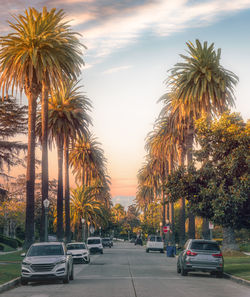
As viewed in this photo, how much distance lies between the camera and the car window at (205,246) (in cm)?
2464

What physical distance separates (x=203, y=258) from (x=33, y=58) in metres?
19.0

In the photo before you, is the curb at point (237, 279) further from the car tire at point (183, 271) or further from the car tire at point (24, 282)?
the car tire at point (24, 282)

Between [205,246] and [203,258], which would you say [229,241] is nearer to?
[205,246]

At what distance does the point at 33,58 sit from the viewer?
3575 cm

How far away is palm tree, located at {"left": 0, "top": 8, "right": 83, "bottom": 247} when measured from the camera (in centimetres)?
3612

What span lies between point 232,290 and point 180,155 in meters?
36.6

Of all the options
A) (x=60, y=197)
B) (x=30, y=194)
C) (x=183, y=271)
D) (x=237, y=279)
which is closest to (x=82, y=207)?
(x=60, y=197)

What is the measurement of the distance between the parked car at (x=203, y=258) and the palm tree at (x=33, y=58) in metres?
13.9

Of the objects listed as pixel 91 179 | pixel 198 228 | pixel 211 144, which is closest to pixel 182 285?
pixel 211 144

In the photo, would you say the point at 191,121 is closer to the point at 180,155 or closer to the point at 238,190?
the point at 180,155

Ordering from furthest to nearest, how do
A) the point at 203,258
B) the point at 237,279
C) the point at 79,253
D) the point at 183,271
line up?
1. the point at 79,253
2. the point at 183,271
3. the point at 203,258
4. the point at 237,279

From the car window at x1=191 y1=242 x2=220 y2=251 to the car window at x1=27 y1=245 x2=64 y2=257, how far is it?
6.71m

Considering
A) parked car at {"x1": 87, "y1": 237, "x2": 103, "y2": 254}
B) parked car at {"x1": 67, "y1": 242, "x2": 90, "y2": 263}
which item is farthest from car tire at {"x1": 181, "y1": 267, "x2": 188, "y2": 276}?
parked car at {"x1": 87, "y1": 237, "x2": 103, "y2": 254}

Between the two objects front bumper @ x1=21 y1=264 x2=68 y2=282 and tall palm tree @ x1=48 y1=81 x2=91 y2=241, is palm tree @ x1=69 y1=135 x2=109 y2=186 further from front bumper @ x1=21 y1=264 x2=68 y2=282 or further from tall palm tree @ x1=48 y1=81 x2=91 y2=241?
front bumper @ x1=21 y1=264 x2=68 y2=282
